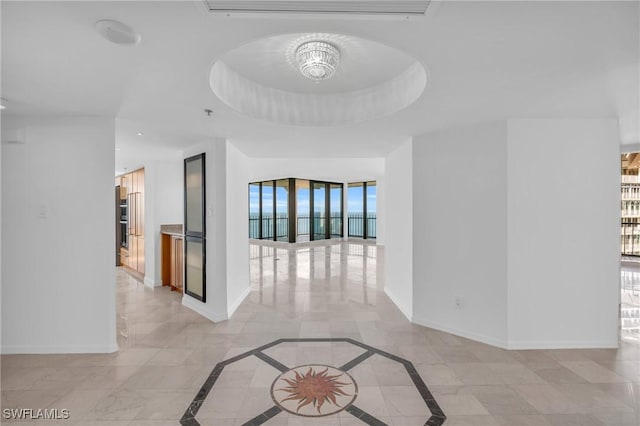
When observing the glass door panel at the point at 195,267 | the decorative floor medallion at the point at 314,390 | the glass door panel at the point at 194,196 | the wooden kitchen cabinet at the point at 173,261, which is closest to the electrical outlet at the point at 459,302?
the decorative floor medallion at the point at 314,390

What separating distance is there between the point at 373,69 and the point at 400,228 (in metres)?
2.31

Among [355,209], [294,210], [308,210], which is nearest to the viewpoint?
[294,210]

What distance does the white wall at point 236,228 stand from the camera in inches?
→ 150

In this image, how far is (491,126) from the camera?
297 centimetres

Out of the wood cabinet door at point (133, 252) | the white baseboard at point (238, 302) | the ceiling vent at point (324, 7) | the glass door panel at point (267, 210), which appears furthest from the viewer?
the glass door panel at point (267, 210)

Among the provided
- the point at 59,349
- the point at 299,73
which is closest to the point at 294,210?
the point at 59,349

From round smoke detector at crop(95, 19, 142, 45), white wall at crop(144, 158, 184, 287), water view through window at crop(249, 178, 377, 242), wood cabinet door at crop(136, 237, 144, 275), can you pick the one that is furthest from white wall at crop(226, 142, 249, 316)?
water view through window at crop(249, 178, 377, 242)

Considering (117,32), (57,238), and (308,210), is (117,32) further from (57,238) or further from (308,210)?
(308,210)

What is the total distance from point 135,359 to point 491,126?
4301 millimetres

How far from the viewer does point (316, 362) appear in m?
2.61

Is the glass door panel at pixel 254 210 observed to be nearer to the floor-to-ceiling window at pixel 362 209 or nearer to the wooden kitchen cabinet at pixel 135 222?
the floor-to-ceiling window at pixel 362 209

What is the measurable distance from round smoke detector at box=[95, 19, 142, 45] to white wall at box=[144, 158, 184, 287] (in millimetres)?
3772

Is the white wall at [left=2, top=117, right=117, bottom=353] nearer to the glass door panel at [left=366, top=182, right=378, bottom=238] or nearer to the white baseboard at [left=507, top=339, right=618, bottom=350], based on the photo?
the white baseboard at [left=507, top=339, right=618, bottom=350]

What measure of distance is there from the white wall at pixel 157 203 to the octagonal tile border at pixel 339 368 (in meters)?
3.30
